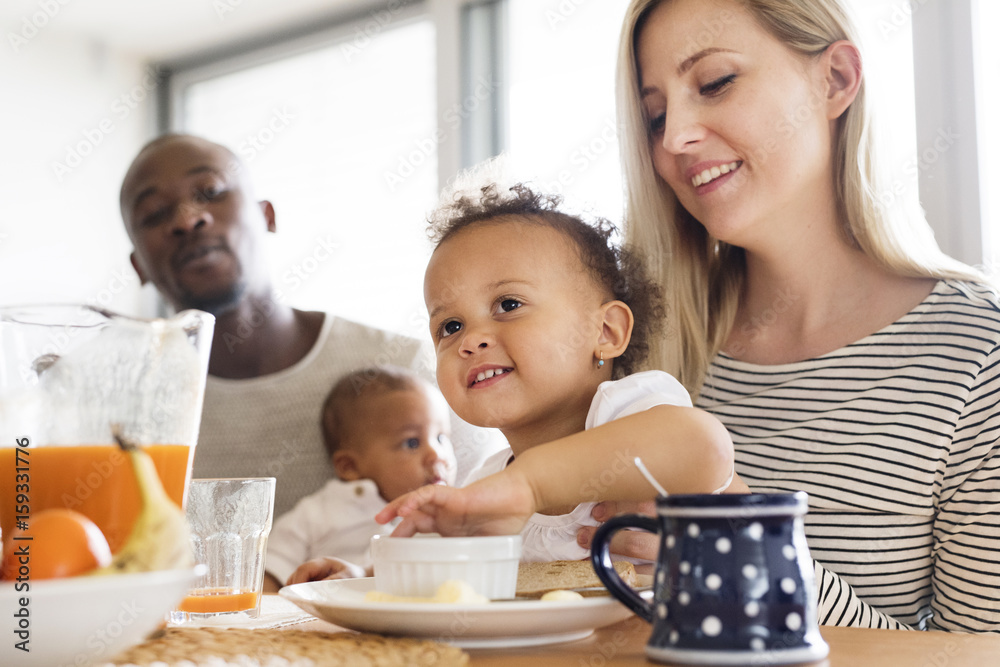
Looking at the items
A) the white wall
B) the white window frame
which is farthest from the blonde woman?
the white wall

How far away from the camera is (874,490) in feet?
4.63

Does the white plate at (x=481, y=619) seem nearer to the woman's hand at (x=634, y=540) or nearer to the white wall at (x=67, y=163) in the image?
the woman's hand at (x=634, y=540)

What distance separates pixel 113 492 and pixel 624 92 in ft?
4.32

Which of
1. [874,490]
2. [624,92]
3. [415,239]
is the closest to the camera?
[874,490]

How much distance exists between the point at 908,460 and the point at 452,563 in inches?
37.8

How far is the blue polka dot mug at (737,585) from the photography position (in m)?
0.61

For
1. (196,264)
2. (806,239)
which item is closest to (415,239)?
(196,264)

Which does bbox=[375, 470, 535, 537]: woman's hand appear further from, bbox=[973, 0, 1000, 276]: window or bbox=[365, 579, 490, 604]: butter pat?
bbox=[973, 0, 1000, 276]: window

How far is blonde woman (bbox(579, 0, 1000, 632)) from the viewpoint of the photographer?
A: 1.38 m

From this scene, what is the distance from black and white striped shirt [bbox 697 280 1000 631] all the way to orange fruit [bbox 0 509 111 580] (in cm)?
105

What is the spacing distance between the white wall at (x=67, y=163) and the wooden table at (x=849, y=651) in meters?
3.71

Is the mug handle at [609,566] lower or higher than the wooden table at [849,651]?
→ higher

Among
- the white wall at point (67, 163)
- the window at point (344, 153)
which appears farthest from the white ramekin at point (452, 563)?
the white wall at point (67, 163)

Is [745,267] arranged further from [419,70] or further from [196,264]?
[419,70]
